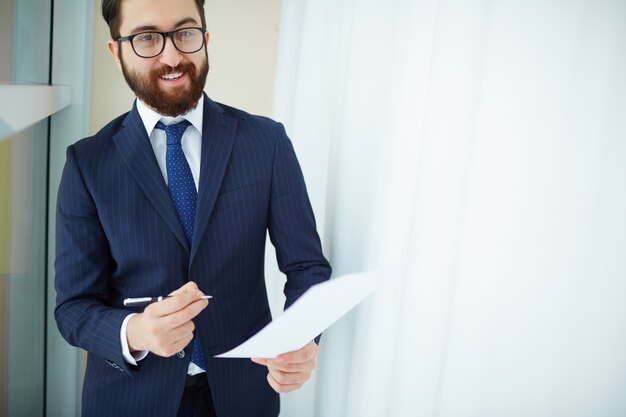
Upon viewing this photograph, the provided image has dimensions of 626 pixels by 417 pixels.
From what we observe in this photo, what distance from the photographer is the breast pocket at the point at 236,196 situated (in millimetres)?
1181

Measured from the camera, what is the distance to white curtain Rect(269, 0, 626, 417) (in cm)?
94

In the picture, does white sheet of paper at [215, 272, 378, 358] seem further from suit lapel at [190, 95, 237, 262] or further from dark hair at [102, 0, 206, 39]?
dark hair at [102, 0, 206, 39]

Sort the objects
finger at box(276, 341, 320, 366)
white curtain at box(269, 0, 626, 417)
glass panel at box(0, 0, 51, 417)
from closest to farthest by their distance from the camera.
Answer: white curtain at box(269, 0, 626, 417) → finger at box(276, 341, 320, 366) → glass panel at box(0, 0, 51, 417)

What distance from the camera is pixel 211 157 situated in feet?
3.87

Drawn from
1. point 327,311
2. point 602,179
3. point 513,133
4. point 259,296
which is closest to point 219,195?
point 259,296

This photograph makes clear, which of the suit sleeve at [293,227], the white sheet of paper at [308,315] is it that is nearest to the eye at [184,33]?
the suit sleeve at [293,227]

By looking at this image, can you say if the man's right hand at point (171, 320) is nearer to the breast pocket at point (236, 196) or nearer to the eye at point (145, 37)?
the breast pocket at point (236, 196)

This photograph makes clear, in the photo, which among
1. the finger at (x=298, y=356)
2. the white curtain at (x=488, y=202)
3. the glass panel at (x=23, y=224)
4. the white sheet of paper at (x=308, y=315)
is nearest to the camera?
the white sheet of paper at (x=308, y=315)

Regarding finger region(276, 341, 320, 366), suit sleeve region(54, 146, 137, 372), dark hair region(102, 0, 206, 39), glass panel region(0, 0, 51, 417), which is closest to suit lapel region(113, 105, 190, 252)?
suit sleeve region(54, 146, 137, 372)

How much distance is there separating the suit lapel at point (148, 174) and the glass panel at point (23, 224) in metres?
0.44

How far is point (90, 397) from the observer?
1.21 metres

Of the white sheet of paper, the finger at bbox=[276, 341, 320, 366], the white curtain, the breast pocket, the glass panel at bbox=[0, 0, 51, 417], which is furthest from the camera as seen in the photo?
the glass panel at bbox=[0, 0, 51, 417]

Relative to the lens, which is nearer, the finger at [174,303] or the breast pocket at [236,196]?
the finger at [174,303]

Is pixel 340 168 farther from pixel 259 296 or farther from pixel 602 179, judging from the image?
pixel 602 179
